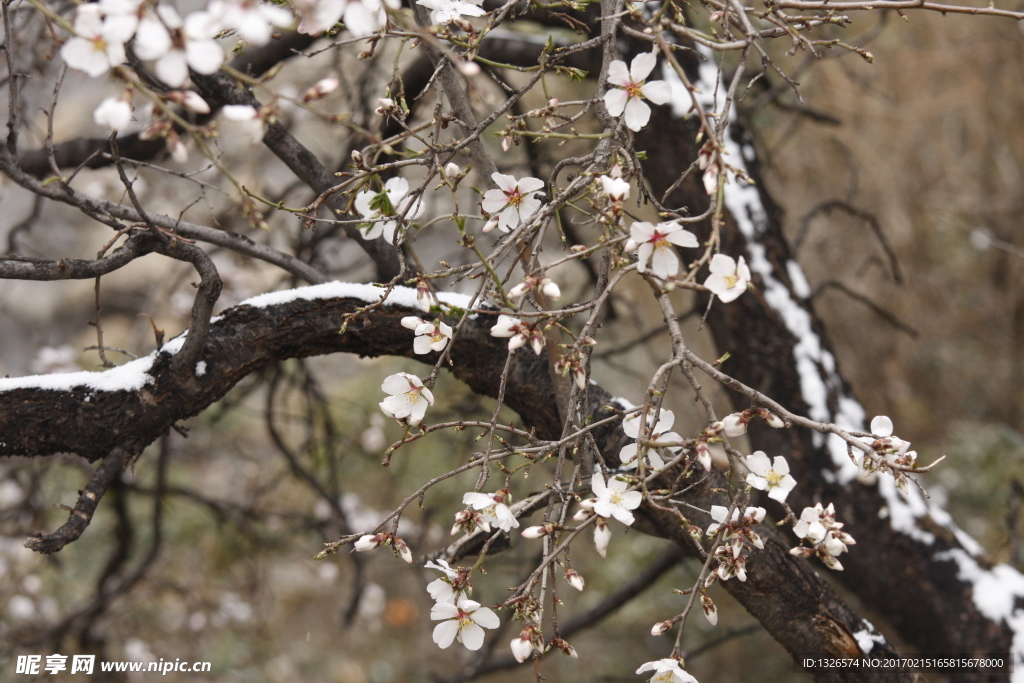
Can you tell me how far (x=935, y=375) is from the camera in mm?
5551

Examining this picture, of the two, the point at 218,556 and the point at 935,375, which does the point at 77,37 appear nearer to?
the point at 218,556

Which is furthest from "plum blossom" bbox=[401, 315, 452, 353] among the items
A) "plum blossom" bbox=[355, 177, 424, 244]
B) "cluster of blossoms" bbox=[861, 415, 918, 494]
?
"cluster of blossoms" bbox=[861, 415, 918, 494]

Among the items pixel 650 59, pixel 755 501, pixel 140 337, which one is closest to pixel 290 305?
pixel 650 59

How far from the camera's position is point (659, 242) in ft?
3.38

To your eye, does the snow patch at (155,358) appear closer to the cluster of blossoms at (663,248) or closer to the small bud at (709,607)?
the cluster of blossoms at (663,248)

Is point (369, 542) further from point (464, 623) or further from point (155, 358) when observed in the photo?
point (155, 358)

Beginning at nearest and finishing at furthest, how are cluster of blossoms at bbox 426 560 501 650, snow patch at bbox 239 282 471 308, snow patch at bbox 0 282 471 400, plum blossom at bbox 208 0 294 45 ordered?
plum blossom at bbox 208 0 294 45
cluster of blossoms at bbox 426 560 501 650
snow patch at bbox 0 282 471 400
snow patch at bbox 239 282 471 308

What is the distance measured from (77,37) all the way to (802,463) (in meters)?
2.10

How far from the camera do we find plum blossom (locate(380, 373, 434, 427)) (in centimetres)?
119

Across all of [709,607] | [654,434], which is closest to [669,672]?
[709,607]

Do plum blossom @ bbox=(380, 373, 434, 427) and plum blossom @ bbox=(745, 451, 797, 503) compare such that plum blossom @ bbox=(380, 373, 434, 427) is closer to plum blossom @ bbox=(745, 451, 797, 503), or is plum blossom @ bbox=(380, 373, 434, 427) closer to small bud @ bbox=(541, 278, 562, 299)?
small bud @ bbox=(541, 278, 562, 299)

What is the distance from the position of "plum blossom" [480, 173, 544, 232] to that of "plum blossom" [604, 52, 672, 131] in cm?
18

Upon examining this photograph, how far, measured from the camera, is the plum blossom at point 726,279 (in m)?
0.98

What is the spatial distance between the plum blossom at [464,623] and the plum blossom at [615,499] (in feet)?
0.84
